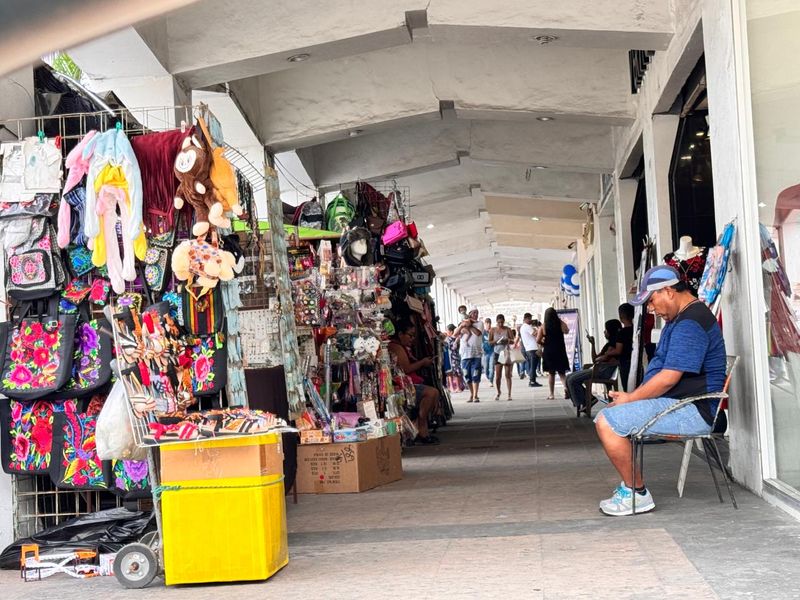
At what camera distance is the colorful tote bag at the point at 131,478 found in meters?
4.79

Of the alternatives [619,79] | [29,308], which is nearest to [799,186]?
[29,308]

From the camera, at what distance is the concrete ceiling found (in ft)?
26.3

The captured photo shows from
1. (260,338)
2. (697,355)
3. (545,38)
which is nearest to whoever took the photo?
(697,355)

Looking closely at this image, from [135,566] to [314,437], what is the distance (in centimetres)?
288

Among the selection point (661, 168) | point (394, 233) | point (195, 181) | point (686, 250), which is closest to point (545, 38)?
point (661, 168)

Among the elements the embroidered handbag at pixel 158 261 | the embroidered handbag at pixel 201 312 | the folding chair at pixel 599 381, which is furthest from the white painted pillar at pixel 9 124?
the folding chair at pixel 599 381

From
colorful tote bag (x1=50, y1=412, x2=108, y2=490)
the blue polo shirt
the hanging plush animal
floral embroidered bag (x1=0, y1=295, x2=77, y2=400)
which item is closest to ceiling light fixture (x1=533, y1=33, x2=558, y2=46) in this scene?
the blue polo shirt

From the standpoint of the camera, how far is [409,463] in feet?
28.7

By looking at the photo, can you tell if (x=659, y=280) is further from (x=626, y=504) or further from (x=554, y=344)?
(x=554, y=344)

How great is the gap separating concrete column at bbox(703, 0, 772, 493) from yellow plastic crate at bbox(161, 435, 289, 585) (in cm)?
280

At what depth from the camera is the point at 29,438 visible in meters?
4.94

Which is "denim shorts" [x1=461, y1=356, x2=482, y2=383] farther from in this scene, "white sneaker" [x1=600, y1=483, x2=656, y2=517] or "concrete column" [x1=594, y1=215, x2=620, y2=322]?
"white sneaker" [x1=600, y1=483, x2=656, y2=517]

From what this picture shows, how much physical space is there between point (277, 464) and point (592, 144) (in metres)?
9.25

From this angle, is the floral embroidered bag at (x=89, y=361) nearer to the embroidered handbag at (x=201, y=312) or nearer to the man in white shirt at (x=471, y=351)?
the embroidered handbag at (x=201, y=312)
